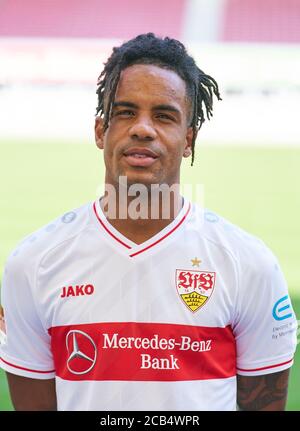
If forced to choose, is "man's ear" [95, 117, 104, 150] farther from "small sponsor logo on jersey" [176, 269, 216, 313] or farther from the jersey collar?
"small sponsor logo on jersey" [176, 269, 216, 313]

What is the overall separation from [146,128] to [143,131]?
13 mm

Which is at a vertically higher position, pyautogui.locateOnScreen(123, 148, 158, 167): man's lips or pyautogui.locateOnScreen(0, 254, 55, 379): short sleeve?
pyautogui.locateOnScreen(123, 148, 158, 167): man's lips

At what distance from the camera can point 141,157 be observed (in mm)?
2111

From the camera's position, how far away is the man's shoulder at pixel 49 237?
2262 millimetres

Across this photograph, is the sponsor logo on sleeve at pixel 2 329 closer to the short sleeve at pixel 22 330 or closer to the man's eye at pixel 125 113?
the short sleeve at pixel 22 330

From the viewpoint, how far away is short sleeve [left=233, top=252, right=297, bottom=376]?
7.25ft

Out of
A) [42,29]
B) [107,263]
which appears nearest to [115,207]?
[107,263]

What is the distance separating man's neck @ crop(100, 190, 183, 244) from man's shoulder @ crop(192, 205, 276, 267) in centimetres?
12

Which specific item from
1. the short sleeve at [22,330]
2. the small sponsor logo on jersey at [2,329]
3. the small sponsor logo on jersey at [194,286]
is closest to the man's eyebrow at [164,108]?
the small sponsor logo on jersey at [194,286]

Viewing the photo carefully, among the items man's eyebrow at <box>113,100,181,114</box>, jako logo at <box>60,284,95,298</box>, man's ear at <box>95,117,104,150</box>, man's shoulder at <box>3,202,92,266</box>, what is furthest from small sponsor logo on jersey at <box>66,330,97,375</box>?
man's eyebrow at <box>113,100,181,114</box>

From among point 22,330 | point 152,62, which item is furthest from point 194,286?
point 152,62

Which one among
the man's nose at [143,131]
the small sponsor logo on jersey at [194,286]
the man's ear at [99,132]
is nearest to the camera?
the man's nose at [143,131]

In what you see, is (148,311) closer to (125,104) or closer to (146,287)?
(146,287)

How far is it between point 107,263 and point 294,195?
8709 millimetres
